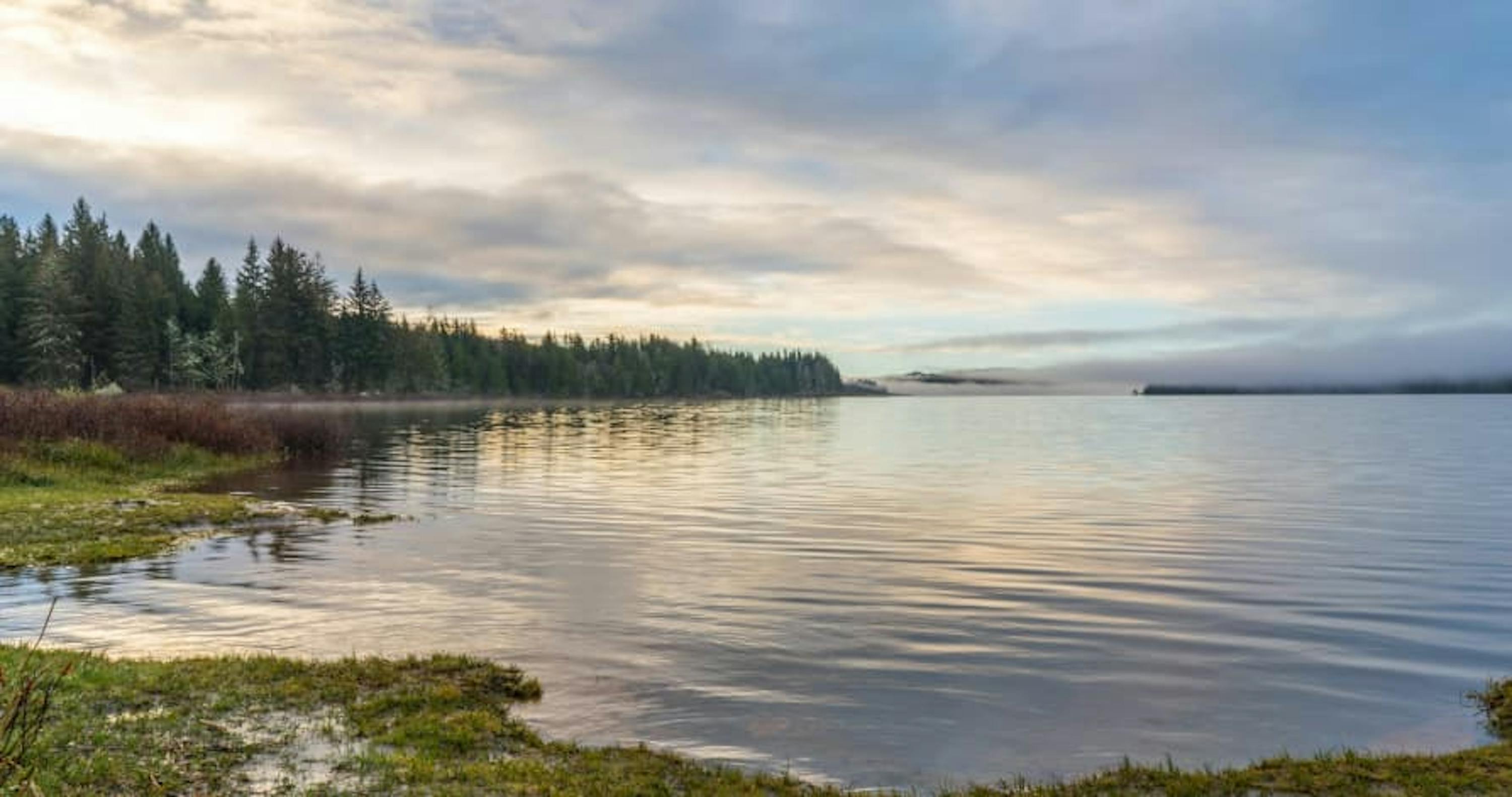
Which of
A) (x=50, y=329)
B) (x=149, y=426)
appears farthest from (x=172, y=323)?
(x=149, y=426)

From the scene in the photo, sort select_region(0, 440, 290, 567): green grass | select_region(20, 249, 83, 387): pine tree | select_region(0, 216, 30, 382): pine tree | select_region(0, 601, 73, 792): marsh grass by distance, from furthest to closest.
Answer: select_region(0, 216, 30, 382): pine tree, select_region(20, 249, 83, 387): pine tree, select_region(0, 440, 290, 567): green grass, select_region(0, 601, 73, 792): marsh grass

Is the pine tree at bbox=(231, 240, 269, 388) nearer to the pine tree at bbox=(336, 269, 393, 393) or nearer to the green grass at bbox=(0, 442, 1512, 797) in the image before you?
the pine tree at bbox=(336, 269, 393, 393)

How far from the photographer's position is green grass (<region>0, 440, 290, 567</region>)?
22781 mm

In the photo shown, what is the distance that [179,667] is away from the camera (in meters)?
13.1

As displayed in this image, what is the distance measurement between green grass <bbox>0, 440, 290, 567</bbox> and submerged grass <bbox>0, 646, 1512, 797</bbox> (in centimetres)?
1191

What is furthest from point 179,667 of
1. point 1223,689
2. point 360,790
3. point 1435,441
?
point 1435,441

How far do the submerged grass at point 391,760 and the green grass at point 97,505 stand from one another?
11.9 meters

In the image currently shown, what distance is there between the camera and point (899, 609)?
19500 mm

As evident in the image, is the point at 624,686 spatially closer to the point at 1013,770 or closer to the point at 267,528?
the point at 1013,770

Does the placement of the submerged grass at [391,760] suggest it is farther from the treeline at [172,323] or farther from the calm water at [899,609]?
the treeline at [172,323]

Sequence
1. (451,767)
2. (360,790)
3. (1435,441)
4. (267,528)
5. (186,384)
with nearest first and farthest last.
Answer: (360,790) → (451,767) → (267,528) → (1435,441) → (186,384)

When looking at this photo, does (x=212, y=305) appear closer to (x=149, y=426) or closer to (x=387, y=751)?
(x=149, y=426)

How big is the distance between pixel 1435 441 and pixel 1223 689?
3476 inches

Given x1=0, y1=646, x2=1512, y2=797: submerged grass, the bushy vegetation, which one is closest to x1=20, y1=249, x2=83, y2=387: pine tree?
the bushy vegetation
